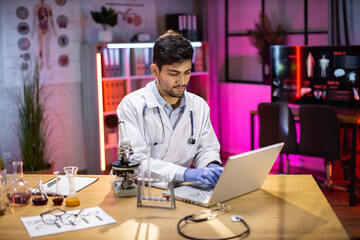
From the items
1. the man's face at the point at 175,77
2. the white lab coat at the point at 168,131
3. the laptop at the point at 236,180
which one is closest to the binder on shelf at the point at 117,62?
the white lab coat at the point at 168,131

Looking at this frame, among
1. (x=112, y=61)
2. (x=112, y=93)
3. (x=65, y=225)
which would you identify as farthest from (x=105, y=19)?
(x=65, y=225)

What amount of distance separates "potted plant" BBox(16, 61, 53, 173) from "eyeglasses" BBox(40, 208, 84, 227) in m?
2.72

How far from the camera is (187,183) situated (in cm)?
226

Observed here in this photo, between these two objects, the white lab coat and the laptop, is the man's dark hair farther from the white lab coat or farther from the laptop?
the laptop

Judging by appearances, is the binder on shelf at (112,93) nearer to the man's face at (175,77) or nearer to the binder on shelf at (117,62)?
the binder on shelf at (117,62)

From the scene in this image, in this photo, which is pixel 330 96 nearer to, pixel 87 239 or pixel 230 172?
pixel 230 172

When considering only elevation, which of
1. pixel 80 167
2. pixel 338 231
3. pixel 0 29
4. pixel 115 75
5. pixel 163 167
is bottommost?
pixel 80 167

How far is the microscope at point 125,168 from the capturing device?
206 centimetres

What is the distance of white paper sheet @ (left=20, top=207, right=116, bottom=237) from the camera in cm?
177

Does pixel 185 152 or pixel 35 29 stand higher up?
pixel 35 29

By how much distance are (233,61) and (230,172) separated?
4441 mm

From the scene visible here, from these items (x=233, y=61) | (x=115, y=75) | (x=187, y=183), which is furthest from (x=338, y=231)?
(x=233, y=61)

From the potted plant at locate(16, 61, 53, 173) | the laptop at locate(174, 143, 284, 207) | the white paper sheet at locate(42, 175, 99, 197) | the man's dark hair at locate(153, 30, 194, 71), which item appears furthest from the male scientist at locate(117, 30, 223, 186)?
the potted plant at locate(16, 61, 53, 173)

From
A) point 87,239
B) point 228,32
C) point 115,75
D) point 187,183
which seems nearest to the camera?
point 87,239
